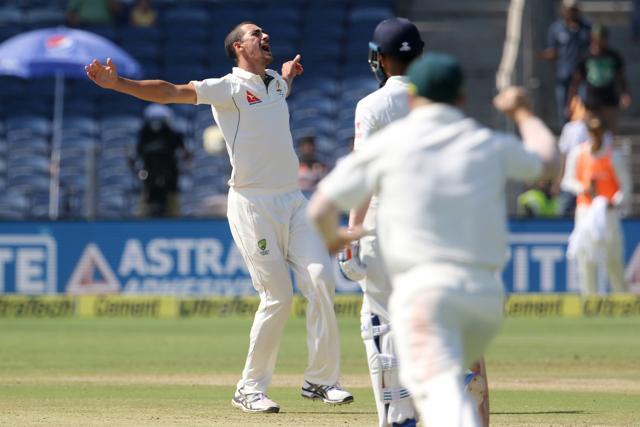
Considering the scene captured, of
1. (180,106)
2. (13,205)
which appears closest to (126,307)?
(13,205)

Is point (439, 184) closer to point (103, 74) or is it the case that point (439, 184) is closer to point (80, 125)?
point (103, 74)

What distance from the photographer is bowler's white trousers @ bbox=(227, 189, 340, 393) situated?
8625mm

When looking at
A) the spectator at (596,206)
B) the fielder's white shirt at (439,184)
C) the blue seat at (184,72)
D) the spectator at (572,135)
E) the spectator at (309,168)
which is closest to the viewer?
the fielder's white shirt at (439,184)

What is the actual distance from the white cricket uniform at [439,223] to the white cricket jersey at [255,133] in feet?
11.4

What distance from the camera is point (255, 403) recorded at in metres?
8.40

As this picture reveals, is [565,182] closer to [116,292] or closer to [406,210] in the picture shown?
[116,292]

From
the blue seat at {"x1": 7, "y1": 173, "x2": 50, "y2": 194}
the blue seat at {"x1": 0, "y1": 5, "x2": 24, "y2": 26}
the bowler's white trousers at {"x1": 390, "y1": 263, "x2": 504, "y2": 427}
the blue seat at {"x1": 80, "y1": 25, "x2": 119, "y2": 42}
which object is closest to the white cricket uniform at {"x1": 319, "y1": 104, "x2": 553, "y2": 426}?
the bowler's white trousers at {"x1": 390, "y1": 263, "x2": 504, "y2": 427}

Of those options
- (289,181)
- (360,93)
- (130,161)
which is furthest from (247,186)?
(360,93)

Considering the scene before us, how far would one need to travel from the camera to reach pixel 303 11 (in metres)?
24.0

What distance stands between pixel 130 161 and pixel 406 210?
1460 centimetres

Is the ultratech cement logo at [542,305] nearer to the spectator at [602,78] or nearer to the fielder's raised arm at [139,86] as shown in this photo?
the spectator at [602,78]

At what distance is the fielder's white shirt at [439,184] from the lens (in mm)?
5035

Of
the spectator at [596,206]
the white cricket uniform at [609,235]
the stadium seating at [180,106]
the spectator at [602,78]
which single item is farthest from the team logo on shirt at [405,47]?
the stadium seating at [180,106]

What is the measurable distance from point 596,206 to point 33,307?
239 inches
